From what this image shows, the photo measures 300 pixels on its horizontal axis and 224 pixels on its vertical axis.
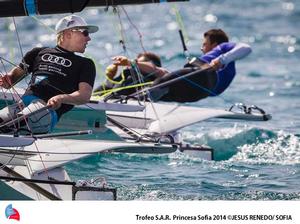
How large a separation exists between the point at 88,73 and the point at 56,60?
0.35 metres

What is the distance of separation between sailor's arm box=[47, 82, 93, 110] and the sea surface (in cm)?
52

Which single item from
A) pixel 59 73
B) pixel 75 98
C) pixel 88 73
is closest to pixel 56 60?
pixel 59 73

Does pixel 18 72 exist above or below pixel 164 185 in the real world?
above

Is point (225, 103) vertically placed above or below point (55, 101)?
below

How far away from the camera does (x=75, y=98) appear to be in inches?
330

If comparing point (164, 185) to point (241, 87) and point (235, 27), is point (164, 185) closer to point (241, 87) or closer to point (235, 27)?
point (241, 87)

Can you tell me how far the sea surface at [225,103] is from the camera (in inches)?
358

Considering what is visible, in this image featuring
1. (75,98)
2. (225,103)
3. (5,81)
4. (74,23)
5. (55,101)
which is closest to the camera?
(55,101)

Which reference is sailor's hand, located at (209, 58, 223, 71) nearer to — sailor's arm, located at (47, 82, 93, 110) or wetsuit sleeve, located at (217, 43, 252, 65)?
Result: wetsuit sleeve, located at (217, 43, 252, 65)

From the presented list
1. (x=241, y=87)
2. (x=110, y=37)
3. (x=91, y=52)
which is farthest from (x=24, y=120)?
(x=110, y=37)

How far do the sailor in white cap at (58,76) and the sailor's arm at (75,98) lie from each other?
0.04 meters

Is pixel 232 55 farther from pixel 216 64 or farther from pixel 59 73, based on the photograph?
pixel 59 73

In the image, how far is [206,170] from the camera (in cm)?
981
